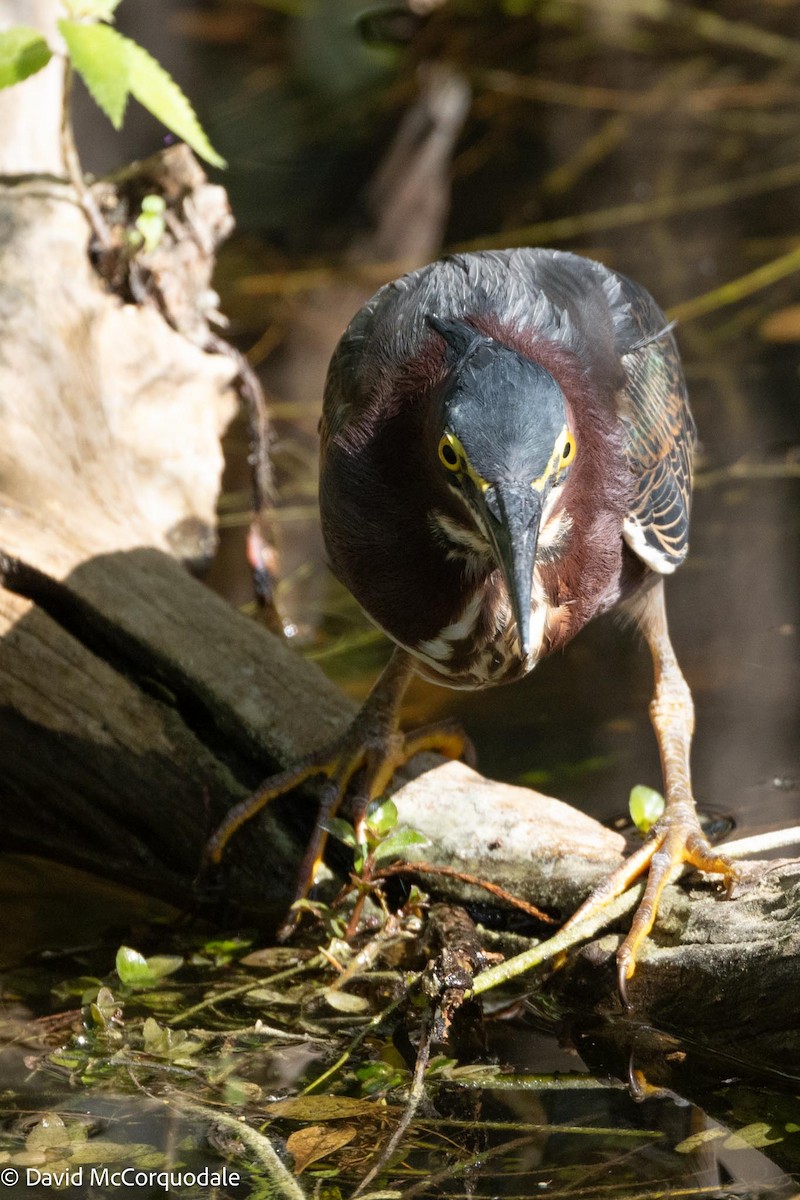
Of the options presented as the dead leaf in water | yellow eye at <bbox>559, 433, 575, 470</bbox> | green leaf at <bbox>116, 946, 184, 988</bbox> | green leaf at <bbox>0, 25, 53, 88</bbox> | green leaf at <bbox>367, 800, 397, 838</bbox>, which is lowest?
the dead leaf in water

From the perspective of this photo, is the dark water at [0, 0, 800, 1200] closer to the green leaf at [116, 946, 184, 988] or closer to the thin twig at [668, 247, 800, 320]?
the thin twig at [668, 247, 800, 320]

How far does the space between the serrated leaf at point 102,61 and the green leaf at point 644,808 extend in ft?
8.39

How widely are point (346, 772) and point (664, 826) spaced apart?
0.82 metres

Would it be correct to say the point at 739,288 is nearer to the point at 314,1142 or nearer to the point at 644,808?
the point at 644,808

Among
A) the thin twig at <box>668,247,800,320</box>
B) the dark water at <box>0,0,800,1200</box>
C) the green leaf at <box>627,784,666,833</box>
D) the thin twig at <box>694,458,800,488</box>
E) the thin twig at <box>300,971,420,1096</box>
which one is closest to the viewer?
the dark water at <box>0,0,800,1200</box>

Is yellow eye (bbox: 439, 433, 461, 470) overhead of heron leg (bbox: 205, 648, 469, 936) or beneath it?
overhead

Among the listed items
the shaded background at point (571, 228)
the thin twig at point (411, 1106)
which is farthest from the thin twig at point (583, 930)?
the shaded background at point (571, 228)

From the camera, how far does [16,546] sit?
11.5 ft

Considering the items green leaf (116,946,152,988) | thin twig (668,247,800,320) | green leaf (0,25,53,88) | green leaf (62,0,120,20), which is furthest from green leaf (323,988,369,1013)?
thin twig (668,247,800,320)

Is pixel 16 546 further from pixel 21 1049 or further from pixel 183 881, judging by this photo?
pixel 21 1049

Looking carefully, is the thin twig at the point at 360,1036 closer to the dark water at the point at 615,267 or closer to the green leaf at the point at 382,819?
the dark water at the point at 615,267

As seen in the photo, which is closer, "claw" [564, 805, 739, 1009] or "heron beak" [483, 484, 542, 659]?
"heron beak" [483, 484, 542, 659]

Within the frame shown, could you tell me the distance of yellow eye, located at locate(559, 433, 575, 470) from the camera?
2539 mm

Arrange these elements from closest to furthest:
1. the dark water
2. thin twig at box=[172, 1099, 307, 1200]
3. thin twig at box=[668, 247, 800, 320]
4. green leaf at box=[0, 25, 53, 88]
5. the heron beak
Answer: thin twig at box=[172, 1099, 307, 1200] → the heron beak → the dark water → green leaf at box=[0, 25, 53, 88] → thin twig at box=[668, 247, 800, 320]
